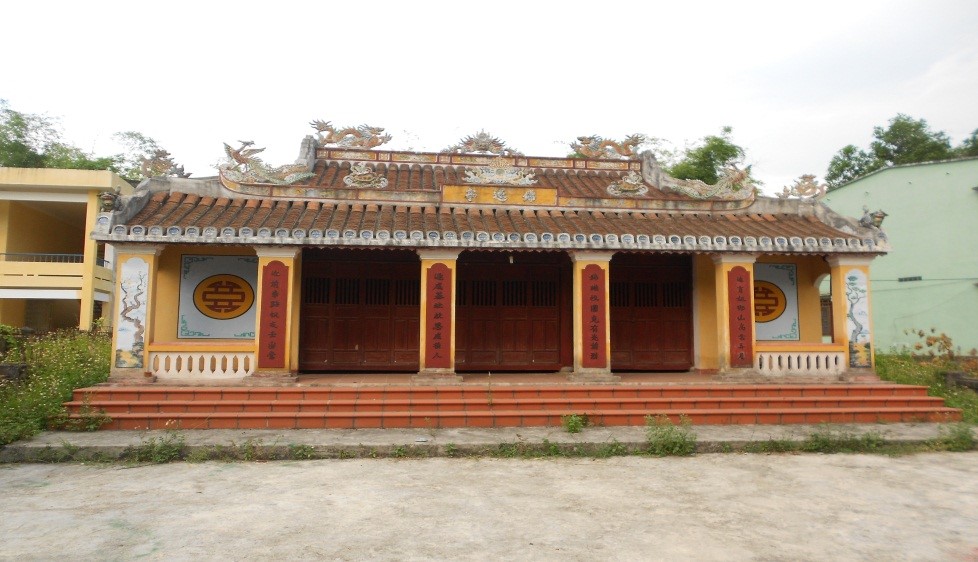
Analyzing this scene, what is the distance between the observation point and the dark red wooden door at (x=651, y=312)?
1088 centimetres

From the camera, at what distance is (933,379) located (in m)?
10.5

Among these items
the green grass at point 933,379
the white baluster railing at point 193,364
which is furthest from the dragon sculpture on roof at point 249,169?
the green grass at point 933,379

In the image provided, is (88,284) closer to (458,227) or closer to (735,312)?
(458,227)

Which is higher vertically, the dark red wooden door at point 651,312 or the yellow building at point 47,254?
the yellow building at point 47,254

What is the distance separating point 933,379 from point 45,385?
46.4ft

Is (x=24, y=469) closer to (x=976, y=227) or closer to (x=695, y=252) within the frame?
(x=695, y=252)

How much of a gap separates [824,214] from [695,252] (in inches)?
128

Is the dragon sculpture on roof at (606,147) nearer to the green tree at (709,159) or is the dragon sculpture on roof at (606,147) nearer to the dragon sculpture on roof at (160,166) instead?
the dragon sculpture on roof at (160,166)

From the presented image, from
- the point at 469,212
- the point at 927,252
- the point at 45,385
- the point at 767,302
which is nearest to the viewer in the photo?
the point at 45,385

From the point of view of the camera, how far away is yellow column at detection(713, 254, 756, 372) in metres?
9.30

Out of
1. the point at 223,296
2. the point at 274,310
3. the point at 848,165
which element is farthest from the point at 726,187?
the point at 848,165

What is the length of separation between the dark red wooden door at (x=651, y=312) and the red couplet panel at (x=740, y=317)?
60.2 inches

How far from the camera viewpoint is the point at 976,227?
17188 millimetres

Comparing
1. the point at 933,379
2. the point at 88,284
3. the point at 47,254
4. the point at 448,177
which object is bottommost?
the point at 933,379
